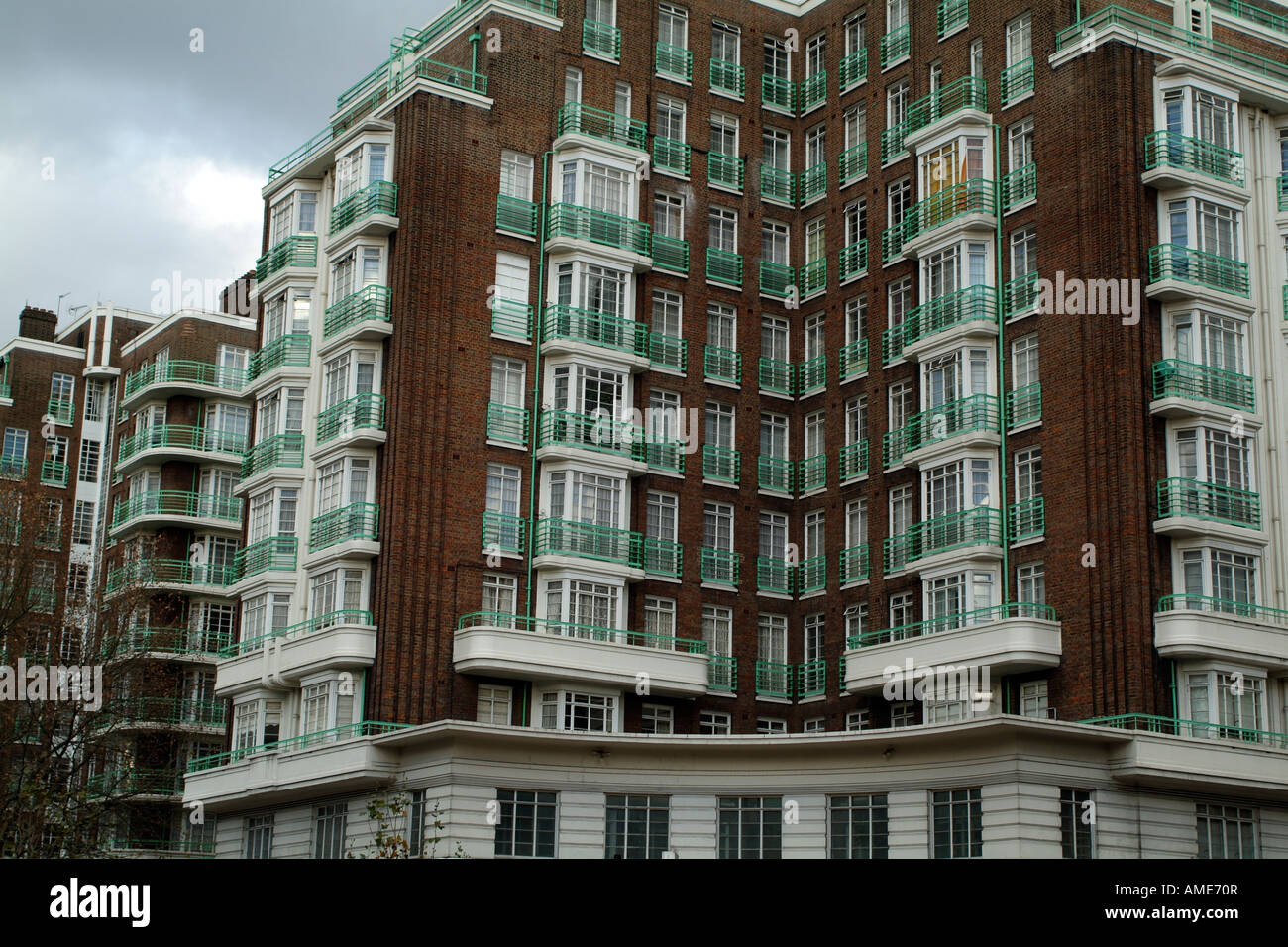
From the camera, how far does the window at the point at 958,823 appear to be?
46.9 metres

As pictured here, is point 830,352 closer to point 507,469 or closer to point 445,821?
point 507,469

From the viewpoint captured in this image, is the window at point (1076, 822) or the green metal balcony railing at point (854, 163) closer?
the window at point (1076, 822)

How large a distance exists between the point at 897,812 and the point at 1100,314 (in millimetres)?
16773

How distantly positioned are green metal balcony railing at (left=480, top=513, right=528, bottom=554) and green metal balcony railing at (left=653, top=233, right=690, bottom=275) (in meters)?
11.8

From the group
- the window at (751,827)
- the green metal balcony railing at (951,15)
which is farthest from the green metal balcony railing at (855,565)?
the green metal balcony railing at (951,15)

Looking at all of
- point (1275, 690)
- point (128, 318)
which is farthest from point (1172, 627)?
point (128, 318)

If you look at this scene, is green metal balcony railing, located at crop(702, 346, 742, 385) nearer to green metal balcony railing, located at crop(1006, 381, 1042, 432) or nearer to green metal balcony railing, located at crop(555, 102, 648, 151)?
green metal balcony railing, located at crop(555, 102, 648, 151)

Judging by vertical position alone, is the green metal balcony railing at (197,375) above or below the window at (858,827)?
above

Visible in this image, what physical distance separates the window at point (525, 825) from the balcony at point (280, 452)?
1684 cm

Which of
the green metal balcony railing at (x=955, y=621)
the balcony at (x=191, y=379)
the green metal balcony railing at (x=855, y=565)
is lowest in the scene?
the green metal balcony railing at (x=955, y=621)

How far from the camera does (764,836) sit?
5147 cm

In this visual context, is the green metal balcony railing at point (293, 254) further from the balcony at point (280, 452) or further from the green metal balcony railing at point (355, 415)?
the green metal balcony railing at point (355, 415)

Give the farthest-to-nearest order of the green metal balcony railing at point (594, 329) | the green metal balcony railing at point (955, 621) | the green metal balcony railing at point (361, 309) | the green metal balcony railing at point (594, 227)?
the green metal balcony railing at point (594, 227) → the green metal balcony railing at point (594, 329) → the green metal balcony railing at point (361, 309) → the green metal balcony railing at point (955, 621)

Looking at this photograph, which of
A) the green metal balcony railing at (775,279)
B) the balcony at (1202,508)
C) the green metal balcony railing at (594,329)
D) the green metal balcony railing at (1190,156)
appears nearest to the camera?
the balcony at (1202,508)
